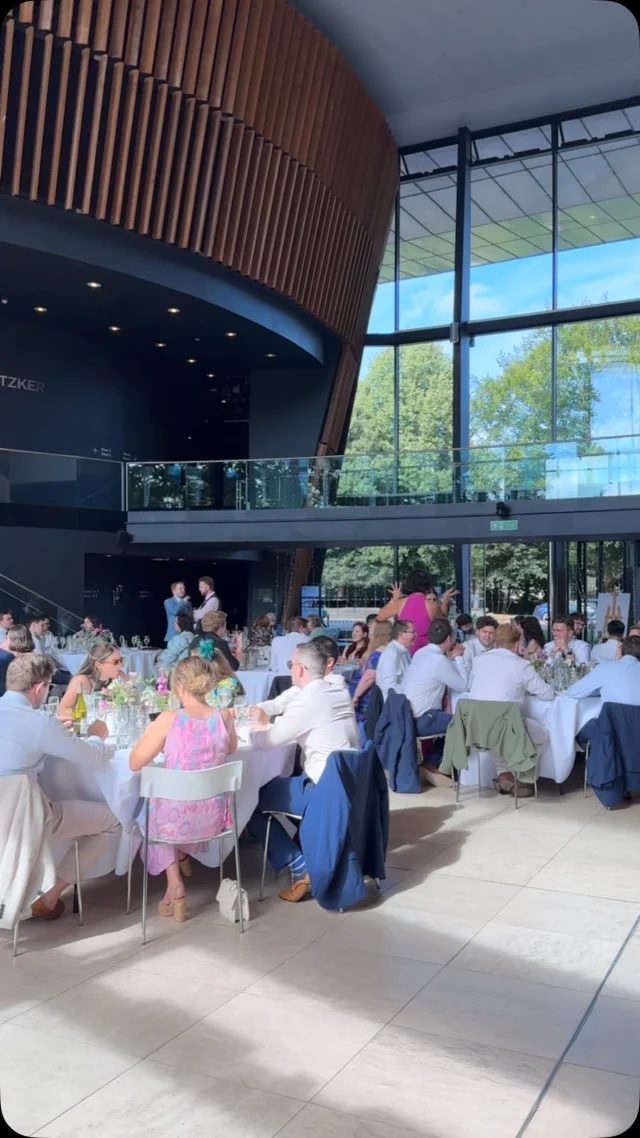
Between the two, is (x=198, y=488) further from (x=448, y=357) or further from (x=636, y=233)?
(x=636, y=233)

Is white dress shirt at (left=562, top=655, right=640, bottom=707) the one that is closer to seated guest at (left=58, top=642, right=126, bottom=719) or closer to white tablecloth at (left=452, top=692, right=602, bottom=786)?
white tablecloth at (left=452, top=692, right=602, bottom=786)

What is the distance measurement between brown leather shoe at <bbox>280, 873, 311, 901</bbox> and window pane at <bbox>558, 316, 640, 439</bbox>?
1594cm

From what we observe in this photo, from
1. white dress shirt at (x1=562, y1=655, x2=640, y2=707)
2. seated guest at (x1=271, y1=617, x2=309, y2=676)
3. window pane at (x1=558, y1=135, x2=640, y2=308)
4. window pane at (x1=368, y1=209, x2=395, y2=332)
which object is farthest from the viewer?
window pane at (x1=368, y1=209, x2=395, y2=332)

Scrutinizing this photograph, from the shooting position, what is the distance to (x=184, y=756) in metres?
4.59

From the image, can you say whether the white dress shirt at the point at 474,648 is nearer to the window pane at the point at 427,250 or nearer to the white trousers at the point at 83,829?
the white trousers at the point at 83,829

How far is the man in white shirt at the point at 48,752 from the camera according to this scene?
4172 millimetres

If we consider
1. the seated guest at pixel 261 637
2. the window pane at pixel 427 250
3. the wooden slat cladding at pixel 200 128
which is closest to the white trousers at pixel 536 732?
the seated guest at pixel 261 637

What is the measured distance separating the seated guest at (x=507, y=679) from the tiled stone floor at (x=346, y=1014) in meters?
1.64

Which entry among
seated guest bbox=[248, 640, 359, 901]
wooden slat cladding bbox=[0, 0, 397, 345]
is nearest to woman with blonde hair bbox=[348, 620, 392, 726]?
seated guest bbox=[248, 640, 359, 901]

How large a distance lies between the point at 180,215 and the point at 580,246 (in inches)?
385

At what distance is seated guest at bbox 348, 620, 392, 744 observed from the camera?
7660mm

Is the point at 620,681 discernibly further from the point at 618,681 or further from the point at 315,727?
the point at 315,727

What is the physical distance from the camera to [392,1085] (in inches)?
118

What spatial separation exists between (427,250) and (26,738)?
1877cm
